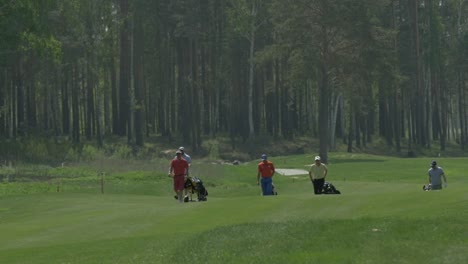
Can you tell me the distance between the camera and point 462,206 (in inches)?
835

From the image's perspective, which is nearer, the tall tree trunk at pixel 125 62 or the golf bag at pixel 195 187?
the golf bag at pixel 195 187

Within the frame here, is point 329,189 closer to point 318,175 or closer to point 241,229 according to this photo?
point 318,175

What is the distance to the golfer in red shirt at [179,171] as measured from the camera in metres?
29.1

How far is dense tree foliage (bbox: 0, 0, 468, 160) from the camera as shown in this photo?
6531 cm

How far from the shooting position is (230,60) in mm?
89812

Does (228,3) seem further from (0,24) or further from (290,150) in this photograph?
(0,24)

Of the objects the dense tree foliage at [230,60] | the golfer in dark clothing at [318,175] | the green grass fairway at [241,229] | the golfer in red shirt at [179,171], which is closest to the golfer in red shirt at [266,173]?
the golfer in dark clothing at [318,175]

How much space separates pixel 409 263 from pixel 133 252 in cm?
559

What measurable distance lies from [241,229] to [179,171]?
33.4 ft

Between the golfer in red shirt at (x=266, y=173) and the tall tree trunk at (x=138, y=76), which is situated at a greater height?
the tall tree trunk at (x=138, y=76)

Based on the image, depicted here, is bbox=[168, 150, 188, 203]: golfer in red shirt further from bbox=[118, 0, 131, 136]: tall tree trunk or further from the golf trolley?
bbox=[118, 0, 131, 136]: tall tree trunk

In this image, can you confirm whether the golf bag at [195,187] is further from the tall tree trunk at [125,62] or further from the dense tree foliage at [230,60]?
the tall tree trunk at [125,62]

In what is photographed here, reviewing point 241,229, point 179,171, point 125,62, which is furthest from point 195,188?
point 125,62

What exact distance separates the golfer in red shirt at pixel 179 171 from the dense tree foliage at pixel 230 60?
66.0ft
